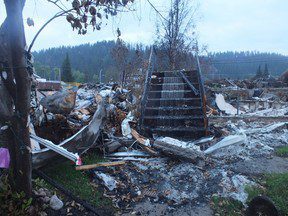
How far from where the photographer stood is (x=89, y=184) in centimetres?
496

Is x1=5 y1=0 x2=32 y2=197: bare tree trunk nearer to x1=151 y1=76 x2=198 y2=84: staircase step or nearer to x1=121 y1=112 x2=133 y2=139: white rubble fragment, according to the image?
x1=121 y1=112 x2=133 y2=139: white rubble fragment

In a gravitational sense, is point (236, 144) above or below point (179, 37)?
below

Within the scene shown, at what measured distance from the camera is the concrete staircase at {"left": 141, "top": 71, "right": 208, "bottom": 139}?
779cm

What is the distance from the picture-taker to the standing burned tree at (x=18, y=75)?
3348 mm

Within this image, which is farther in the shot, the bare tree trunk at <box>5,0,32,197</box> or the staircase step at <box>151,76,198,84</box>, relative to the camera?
the staircase step at <box>151,76,198,84</box>

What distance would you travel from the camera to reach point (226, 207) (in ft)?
14.8

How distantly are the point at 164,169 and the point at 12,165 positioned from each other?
2932 mm

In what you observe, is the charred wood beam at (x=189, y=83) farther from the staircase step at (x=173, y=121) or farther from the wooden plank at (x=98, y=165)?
the wooden plank at (x=98, y=165)

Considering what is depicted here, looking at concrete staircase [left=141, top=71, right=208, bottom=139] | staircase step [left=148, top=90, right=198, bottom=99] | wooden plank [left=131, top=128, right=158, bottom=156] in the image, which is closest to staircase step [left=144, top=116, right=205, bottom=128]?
concrete staircase [left=141, top=71, right=208, bottom=139]

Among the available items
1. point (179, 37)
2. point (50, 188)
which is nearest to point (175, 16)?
point (179, 37)

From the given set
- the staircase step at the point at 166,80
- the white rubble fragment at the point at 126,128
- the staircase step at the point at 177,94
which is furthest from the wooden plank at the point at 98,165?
the staircase step at the point at 166,80

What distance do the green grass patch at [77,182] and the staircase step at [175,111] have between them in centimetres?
305

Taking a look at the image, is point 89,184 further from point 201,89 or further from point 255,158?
point 201,89

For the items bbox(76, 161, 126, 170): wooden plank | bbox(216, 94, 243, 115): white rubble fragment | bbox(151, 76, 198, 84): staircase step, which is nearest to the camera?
bbox(76, 161, 126, 170): wooden plank
